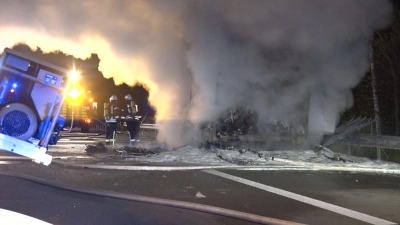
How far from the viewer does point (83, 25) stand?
11.3 metres

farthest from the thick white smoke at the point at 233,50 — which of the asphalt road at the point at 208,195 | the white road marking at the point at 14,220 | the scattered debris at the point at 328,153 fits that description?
the white road marking at the point at 14,220

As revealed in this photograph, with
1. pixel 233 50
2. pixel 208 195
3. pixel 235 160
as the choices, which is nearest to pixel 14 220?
pixel 208 195

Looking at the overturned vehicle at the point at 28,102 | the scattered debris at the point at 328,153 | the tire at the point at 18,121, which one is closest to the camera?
the overturned vehicle at the point at 28,102

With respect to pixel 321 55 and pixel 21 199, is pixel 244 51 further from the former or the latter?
pixel 21 199

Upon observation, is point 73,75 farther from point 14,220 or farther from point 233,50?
point 233,50

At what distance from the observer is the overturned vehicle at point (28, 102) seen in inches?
275

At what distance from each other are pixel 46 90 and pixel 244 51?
23.3 ft

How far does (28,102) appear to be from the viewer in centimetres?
Answer: 730

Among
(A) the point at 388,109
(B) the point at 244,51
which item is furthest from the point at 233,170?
(A) the point at 388,109

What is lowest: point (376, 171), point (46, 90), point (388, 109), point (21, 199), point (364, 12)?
point (21, 199)

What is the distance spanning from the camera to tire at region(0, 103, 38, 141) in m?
7.13

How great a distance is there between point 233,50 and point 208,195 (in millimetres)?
6396

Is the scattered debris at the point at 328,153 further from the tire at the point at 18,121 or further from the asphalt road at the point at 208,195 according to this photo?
the tire at the point at 18,121

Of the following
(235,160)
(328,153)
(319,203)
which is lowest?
(319,203)
